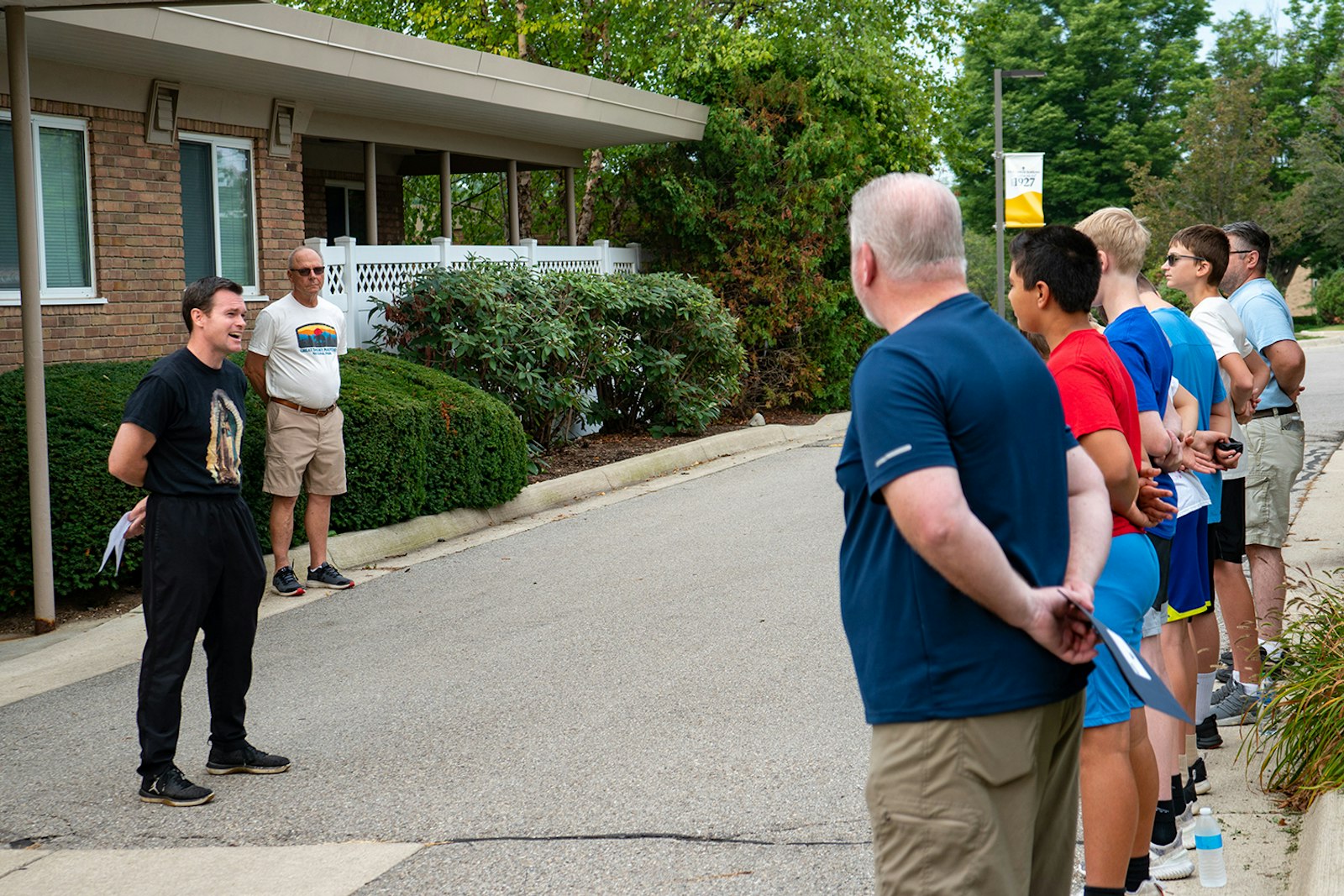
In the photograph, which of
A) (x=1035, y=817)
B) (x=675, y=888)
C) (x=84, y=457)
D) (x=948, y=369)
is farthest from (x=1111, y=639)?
(x=84, y=457)

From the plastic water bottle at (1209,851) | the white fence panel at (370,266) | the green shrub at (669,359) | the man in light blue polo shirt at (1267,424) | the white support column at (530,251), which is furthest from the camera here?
the white support column at (530,251)

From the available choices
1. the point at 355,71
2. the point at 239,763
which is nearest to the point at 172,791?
the point at 239,763

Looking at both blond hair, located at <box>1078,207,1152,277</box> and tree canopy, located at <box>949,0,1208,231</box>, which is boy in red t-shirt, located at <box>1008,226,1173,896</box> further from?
tree canopy, located at <box>949,0,1208,231</box>

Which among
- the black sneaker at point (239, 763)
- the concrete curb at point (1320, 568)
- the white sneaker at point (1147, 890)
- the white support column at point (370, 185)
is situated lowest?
the black sneaker at point (239, 763)

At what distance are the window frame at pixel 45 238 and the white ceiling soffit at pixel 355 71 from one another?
541mm

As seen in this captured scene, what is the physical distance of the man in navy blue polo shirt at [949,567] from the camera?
8.09ft

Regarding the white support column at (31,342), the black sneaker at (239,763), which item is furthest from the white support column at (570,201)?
the black sneaker at (239,763)

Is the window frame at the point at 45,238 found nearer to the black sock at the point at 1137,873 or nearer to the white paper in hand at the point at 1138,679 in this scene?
the black sock at the point at 1137,873

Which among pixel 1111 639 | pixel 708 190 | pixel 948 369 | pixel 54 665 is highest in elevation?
pixel 708 190

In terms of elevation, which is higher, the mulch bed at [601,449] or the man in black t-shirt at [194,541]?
the man in black t-shirt at [194,541]

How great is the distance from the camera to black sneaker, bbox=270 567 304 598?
877 cm

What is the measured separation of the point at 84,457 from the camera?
836 centimetres

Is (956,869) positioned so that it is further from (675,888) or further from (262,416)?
(262,416)

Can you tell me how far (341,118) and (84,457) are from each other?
8.41 meters
